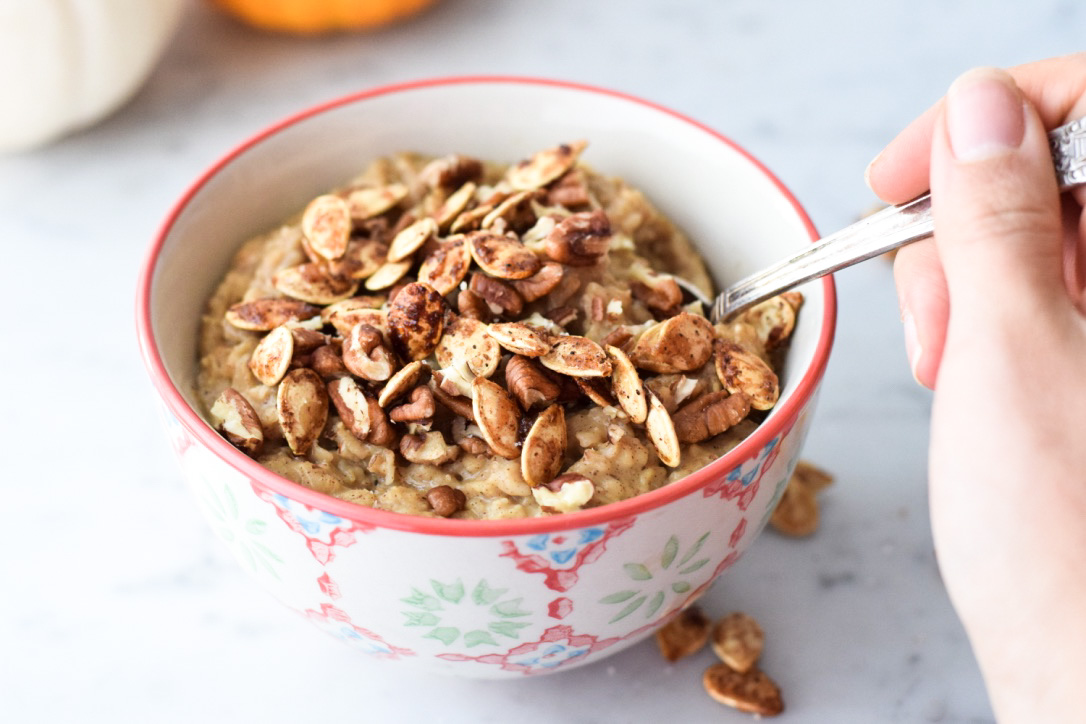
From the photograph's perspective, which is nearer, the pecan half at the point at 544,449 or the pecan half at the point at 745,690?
the pecan half at the point at 544,449

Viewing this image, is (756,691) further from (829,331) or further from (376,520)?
(376,520)

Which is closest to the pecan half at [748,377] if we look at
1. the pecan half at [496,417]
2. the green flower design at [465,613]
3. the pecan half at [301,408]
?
the pecan half at [496,417]

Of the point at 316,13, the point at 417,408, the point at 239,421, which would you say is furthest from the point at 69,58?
the point at 417,408

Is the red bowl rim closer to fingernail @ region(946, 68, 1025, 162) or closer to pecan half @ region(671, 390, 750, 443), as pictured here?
pecan half @ region(671, 390, 750, 443)

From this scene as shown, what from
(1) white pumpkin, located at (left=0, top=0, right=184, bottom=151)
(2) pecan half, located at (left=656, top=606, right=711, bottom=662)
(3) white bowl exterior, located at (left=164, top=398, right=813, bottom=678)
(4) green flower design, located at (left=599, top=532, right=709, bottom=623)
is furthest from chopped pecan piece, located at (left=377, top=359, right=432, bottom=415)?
(1) white pumpkin, located at (left=0, top=0, right=184, bottom=151)

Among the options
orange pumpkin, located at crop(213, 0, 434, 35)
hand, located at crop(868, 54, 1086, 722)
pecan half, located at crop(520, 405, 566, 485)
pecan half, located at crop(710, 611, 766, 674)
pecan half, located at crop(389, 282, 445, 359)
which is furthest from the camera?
orange pumpkin, located at crop(213, 0, 434, 35)

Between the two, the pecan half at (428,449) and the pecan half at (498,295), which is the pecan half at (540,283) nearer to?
the pecan half at (498,295)

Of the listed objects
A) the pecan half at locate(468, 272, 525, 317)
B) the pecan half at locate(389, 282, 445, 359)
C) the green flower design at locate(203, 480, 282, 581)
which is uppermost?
the pecan half at locate(468, 272, 525, 317)
